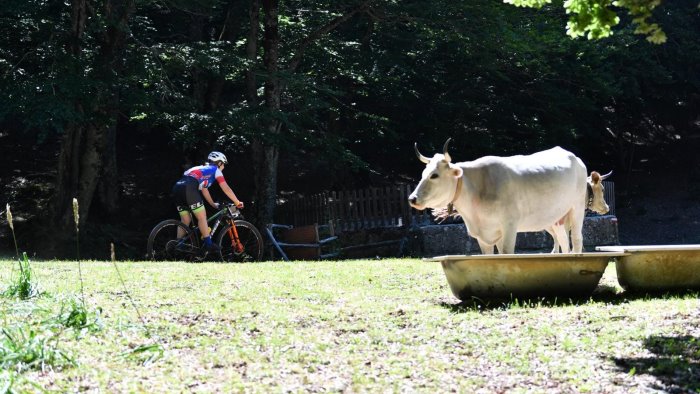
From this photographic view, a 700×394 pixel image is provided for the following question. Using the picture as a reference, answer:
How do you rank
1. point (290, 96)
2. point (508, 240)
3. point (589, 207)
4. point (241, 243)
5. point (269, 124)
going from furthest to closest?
point (290, 96), point (269, 124), point (241, 243), point (589, 207), point (508, 240)

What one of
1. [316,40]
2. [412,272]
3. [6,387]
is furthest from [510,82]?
[6,387]

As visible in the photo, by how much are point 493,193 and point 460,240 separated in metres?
8.71

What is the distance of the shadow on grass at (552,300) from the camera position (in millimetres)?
9852

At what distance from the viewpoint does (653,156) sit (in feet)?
126

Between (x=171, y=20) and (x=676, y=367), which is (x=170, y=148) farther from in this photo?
(x=676, y=367)

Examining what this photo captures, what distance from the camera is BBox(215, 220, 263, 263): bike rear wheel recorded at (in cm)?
1745

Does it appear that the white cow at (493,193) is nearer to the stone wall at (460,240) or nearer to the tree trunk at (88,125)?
the stone wall at (460,240)

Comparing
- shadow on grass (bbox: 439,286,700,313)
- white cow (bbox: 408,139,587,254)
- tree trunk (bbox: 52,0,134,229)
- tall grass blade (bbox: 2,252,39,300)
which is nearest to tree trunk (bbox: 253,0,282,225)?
tree trunk (bbox: 52,0,134,229)

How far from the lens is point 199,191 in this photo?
17.1 m

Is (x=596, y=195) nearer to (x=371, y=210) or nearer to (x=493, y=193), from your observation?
(x=493, y=193)

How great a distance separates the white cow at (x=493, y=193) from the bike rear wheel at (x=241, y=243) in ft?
19.5

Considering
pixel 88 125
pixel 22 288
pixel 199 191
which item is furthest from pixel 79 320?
pixel 88 125

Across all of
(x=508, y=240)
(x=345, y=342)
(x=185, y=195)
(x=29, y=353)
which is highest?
(x=185, y=195)

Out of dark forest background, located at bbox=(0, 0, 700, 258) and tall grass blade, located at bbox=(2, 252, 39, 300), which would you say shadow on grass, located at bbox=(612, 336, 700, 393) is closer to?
tall grass blade, located at bbox=(2, 252, 39, 300)
